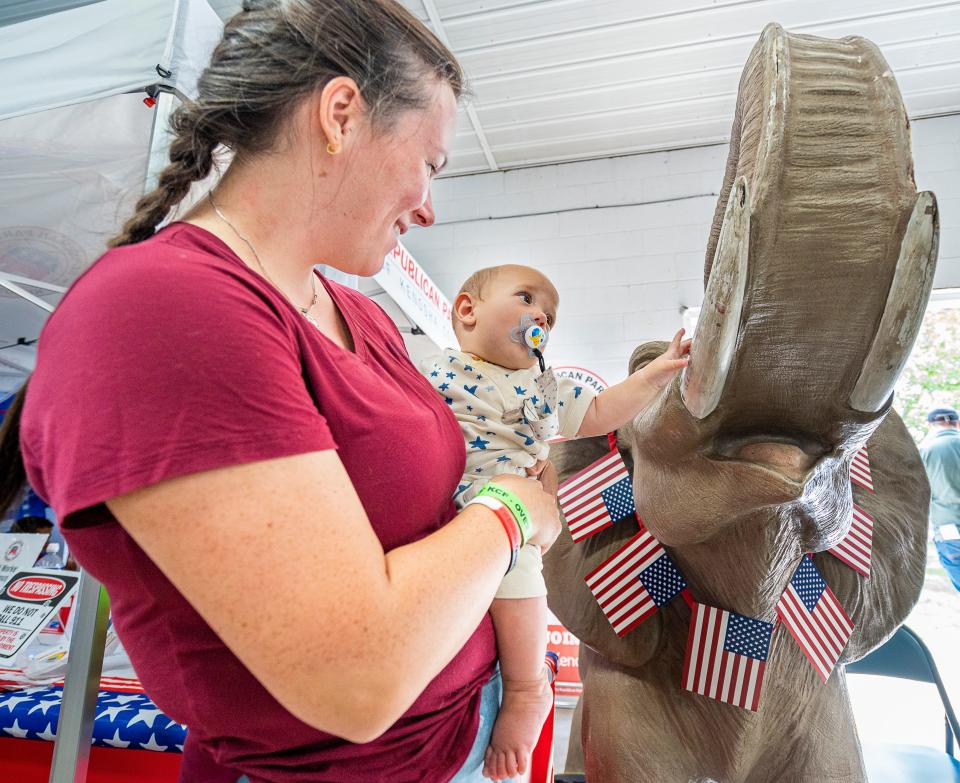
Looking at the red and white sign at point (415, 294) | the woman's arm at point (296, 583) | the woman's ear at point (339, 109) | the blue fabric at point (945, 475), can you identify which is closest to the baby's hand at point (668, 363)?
the woman's ear at point (339, 109)

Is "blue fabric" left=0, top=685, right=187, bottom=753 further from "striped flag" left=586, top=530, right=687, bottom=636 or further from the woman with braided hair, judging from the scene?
"striped flag" left=586, top=530, right=687, bottom=636

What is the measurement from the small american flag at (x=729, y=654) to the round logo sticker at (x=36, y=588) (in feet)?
5.98

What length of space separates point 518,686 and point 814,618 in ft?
1.49

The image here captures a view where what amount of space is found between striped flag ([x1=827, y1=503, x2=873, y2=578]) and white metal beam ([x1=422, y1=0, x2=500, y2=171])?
11.0 feet

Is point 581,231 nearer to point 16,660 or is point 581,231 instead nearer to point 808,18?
point 808,18

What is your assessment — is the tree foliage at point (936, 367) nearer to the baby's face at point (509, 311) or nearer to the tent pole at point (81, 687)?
the baby's face at point (509, 311)

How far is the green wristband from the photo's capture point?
0.67 meters

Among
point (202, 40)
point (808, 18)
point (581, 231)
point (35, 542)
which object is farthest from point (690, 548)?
point (581, 231)

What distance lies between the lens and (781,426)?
668mm

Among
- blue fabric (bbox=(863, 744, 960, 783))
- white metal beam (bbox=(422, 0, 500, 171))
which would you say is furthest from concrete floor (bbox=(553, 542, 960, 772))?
white metal beam (bbox=(422, 0, 500, 171))

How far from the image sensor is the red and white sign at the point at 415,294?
382 cm

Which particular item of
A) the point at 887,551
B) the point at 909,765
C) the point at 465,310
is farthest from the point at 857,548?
the point at 909,765

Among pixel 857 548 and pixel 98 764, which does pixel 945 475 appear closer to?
pixel 857 548

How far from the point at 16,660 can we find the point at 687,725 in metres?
1.73
